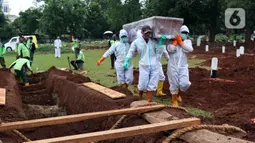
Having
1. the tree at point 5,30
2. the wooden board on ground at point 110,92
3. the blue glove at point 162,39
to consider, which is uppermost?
the tree at point 5,30

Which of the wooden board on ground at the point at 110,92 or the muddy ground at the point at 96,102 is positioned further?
the wooden board on ground at the point at 110,92

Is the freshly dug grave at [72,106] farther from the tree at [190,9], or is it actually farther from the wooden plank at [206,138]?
the tree at [190,9]

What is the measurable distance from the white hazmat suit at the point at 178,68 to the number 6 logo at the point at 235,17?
74.9 ft

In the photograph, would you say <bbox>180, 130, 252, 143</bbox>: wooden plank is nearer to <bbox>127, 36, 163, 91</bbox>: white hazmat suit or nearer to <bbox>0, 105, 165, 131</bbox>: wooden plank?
<bbox>0, 105, 165, 131</bbox>: wooden plank

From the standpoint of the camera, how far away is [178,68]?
704 centimetres

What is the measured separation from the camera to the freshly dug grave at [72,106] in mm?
4604

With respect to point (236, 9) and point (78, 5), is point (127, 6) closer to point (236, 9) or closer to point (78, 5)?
point (78, 5)

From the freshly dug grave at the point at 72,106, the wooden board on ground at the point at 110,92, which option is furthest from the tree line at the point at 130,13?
the wooden board on ground at the point at 110,92

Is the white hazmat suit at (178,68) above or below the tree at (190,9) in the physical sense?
below

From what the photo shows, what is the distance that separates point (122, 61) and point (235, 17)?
946 inches

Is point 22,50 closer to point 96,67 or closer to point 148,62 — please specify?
point 96,67

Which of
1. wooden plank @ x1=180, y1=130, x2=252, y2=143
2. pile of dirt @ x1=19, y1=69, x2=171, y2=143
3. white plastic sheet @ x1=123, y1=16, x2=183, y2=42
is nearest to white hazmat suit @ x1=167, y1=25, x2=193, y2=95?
white plastic sheet @ x1=123, y1=16, x2=183, y2=42

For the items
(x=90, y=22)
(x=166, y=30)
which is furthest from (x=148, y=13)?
(x=166, y=30)

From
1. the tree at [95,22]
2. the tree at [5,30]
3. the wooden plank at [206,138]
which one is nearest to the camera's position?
the wooden plank at [206,138]
